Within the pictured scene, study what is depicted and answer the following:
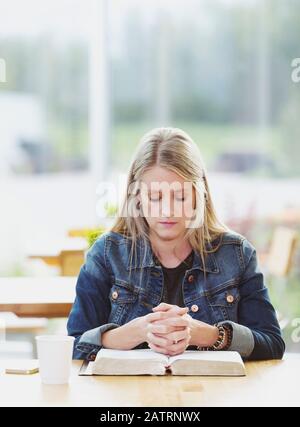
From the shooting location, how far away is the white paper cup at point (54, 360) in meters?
1.86

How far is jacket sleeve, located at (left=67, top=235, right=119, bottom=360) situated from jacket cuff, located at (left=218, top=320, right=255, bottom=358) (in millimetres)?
253

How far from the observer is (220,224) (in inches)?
93.7

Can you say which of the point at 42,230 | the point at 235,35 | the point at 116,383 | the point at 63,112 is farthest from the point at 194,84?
the point at 116,383

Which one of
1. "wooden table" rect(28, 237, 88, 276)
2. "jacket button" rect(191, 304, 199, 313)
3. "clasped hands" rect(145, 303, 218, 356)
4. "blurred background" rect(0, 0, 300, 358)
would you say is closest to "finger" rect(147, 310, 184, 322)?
"clasped hands" rect(145, 303, 218, 356)

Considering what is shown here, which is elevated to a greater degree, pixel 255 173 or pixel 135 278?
pixel 135 278

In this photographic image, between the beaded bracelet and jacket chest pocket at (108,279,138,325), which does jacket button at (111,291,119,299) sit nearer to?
jacket chest pocket at (108,279,138,325)

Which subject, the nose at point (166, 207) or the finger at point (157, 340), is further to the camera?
the nose at point (166, 207)

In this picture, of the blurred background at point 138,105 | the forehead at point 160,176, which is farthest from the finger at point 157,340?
the blurred background at point 138,105

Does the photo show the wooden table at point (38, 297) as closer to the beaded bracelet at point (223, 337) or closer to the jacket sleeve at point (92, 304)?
the jacket sleeve at point (92, 304)

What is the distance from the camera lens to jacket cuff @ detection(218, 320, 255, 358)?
212 centimetres

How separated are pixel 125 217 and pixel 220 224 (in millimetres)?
227

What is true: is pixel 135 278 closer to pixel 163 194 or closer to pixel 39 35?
pixel 163 194

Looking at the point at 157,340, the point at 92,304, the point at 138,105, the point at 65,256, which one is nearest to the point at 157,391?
the point at 157,340

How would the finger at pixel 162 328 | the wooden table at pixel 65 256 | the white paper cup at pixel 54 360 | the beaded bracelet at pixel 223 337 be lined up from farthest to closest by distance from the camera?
the wooden table at pixel 65 256, the beaded bracelet at pixel 223 337, the finger at pixel 162 328, the white paper cup at pixel 54 360
